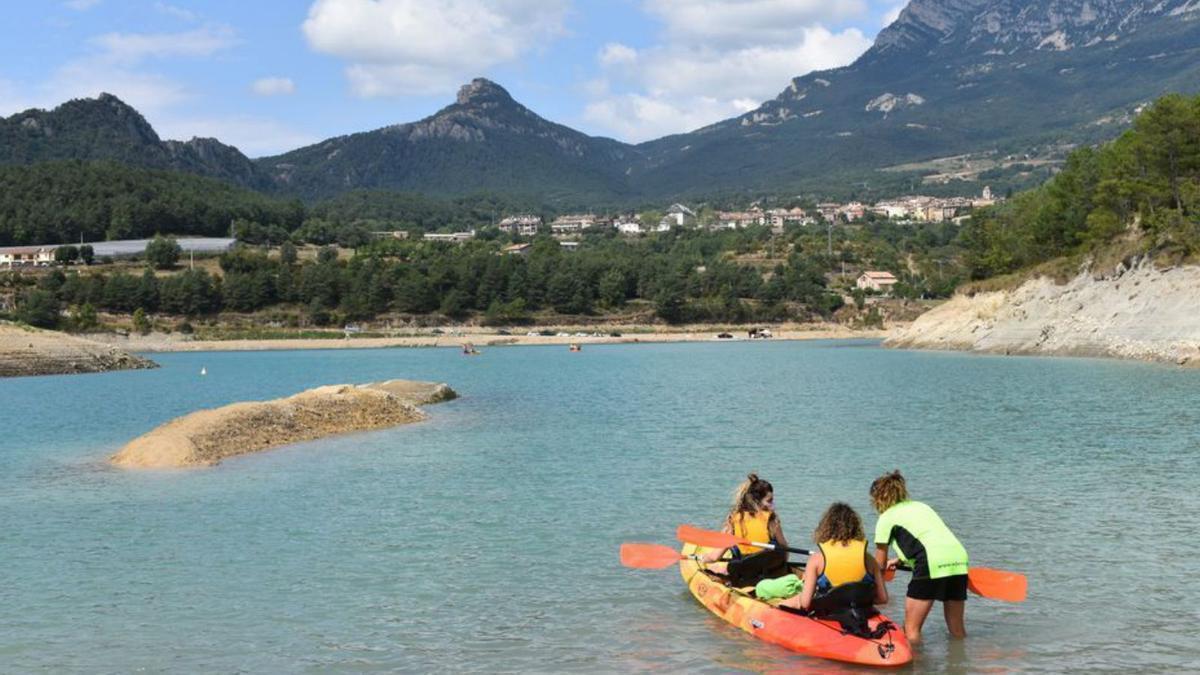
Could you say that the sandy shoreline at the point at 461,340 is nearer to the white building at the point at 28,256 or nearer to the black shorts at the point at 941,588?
the white building at the point at 28,256

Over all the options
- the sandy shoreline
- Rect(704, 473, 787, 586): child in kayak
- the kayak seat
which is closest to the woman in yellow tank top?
Rect(704, 473, 787, 586): child in kayak

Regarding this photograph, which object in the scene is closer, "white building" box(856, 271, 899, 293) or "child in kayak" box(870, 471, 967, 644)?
"child in kayak" box(870, 471, 967, 644)

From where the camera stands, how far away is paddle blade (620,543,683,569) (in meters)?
14.9

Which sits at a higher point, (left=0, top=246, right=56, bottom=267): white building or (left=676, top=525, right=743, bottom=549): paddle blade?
(left=0, top=246, right=56, bottom=267): white building

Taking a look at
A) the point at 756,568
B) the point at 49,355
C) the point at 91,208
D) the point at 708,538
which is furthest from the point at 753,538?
the point at 91,208

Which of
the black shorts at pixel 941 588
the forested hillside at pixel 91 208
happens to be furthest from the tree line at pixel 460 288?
the black shorts at pixel 941 588

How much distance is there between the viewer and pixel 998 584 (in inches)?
491

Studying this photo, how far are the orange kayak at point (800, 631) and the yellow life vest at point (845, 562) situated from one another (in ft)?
1.51

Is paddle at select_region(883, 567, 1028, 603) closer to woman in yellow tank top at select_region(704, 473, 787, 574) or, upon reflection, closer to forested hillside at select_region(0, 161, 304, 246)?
woman in yellow tank top at select_region(704, 473, 787, 574)

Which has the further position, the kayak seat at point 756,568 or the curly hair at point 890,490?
the kayak seat at point 756,568

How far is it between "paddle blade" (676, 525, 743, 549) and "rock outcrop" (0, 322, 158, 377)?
7386 cm

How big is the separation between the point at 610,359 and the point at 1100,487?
223 ft

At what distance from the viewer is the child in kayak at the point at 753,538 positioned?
13727mm

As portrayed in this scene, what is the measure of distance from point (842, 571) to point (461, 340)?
11769cm
